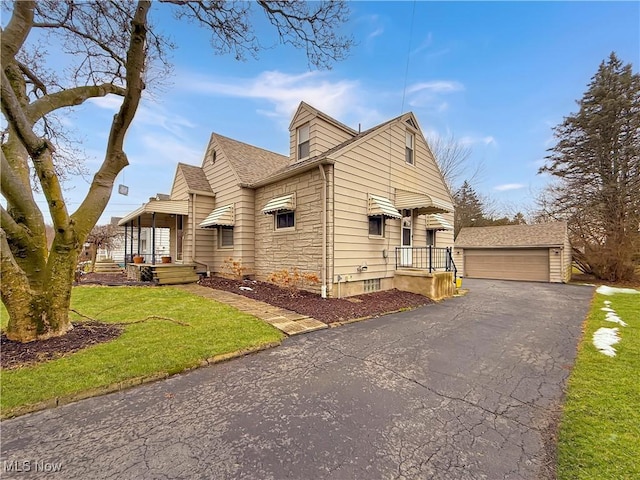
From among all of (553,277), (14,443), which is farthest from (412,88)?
(553,277)

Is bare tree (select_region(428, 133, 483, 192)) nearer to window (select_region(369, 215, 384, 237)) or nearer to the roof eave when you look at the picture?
window (select_region(369, 215, 384, 237))

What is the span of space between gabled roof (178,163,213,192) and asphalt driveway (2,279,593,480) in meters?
10.2

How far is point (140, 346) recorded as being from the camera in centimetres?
428

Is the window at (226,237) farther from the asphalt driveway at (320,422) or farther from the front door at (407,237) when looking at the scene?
the asphalt driveway at (320,422)

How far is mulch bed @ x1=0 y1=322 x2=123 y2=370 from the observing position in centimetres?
368

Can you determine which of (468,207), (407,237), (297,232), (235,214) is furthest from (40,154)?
(468,207)

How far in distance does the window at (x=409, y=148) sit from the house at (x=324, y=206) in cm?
4

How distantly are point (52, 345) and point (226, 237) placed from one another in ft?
26.7

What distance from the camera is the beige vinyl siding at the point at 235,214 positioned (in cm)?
1112

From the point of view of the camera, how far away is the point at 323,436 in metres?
2.43

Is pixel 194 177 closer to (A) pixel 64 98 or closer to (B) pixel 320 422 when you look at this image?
(A) pixel 64 98

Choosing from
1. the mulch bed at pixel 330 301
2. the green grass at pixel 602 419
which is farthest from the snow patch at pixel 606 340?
the mulch bed at pixel 330 301

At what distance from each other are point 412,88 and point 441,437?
12799 mm

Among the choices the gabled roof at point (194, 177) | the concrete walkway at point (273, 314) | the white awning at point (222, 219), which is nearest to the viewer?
the concrete walkway at point (273, 314)
